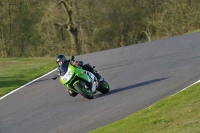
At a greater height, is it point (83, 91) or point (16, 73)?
point (83, 91)

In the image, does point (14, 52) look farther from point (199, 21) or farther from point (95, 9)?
point (199, 21)

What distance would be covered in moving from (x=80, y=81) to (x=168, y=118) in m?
4.60

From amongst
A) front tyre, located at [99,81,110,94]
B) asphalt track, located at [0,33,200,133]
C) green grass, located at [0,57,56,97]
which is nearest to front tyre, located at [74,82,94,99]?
asphalt track, located at [0,33,200,133]

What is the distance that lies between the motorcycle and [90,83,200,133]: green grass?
2.80m

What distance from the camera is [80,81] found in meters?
13.4

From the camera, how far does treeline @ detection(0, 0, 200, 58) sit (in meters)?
43.5

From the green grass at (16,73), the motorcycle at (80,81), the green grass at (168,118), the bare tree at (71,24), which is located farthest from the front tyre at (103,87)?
the bare tree at (71,24)

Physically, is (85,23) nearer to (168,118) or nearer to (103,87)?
(103,87)

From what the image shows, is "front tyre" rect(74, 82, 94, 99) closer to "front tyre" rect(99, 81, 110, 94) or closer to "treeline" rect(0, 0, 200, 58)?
"front tyre" rect(99, 81, 110, 94)

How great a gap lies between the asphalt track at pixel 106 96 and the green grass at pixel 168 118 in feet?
2.42

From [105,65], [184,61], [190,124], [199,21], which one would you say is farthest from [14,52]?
[190,124]

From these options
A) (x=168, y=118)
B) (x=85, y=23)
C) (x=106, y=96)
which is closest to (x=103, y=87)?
(x=106, y=96)

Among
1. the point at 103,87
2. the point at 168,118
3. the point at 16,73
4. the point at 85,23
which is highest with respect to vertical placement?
the point at 85,23

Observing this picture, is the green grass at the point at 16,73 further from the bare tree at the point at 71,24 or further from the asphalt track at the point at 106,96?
the bare tree at the point at 71,24
